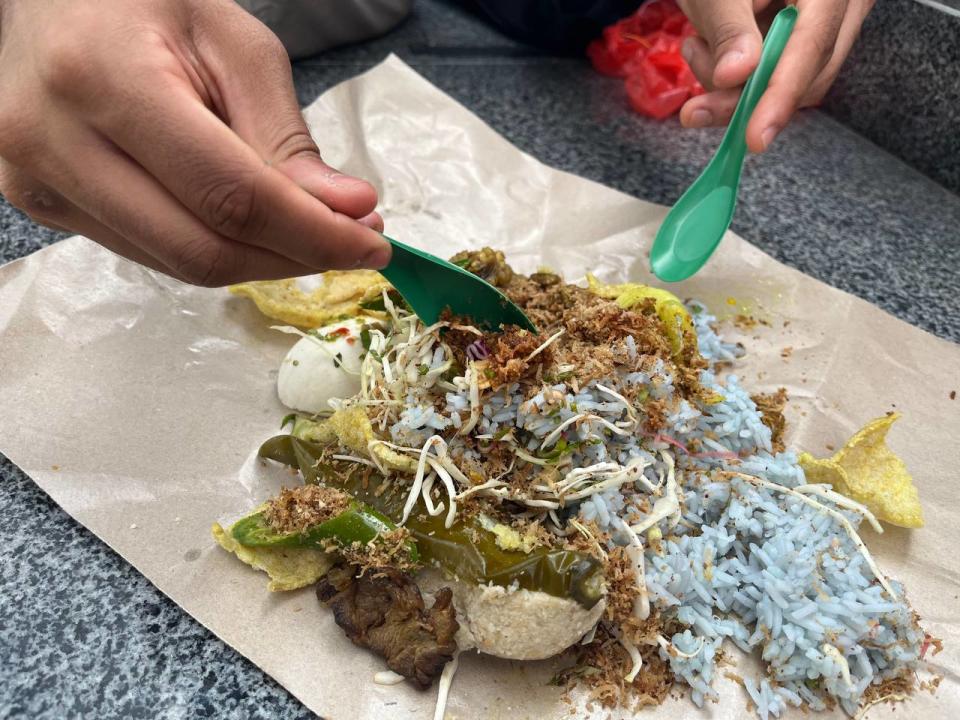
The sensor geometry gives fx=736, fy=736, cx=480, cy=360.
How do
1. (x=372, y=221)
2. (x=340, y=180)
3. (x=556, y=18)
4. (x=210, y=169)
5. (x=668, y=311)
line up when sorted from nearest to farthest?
(x=210, y=169)
(x=340, y=180)
(x=372, y=221)
(x=668, y=311)
(x=556, y=18)

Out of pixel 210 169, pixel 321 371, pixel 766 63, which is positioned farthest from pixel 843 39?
pixel 210 169

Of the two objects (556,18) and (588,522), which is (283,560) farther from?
(556,18)

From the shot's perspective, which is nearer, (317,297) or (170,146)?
(170,146)

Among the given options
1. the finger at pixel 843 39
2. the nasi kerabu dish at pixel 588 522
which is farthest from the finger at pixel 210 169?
the finger at pixel 843 39

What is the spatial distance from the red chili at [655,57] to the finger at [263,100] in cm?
174

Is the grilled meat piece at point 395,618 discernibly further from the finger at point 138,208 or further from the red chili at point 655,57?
the red chili at point 655,57

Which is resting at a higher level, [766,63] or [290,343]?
[766,63]

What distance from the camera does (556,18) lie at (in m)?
2.77

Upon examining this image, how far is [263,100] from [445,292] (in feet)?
1.55

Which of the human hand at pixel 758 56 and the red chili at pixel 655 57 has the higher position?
the human hand at pixel 758 56

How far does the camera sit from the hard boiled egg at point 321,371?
5.06ft

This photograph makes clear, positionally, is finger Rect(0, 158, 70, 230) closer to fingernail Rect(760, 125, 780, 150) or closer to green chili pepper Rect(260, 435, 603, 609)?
green chili pepper Rect(260, 435, 603, 609)

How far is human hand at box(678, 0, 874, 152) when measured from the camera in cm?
155

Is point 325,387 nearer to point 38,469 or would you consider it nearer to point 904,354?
point 38,469
